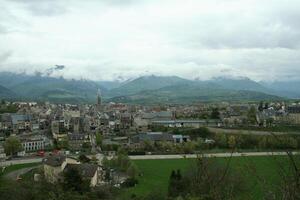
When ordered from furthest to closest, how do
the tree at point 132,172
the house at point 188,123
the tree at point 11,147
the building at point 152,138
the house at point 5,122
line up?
the house at point 188,123 < the house at point 5,122 < the building at point 152,138 < the tree at point 11,147 < the tree at point 132,172

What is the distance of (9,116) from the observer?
4166 centimetres

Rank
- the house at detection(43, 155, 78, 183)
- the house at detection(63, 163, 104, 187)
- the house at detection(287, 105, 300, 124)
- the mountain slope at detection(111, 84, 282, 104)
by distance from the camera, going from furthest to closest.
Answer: the mountain slope at detection(111, 84, 282, 104) < the house at detection(287, 105, 300, 124) < the house at detection(43, 155, 78, 183) < the house at detection(63, 163, 104, 187)

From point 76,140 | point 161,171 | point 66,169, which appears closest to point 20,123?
point 76,140

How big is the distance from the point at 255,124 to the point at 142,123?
1180cm

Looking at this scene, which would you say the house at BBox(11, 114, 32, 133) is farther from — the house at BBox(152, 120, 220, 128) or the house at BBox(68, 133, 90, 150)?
the house at BBox(152, 120, 220, 128)

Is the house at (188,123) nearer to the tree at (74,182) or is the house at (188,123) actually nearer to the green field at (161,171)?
the green field at (161,171)

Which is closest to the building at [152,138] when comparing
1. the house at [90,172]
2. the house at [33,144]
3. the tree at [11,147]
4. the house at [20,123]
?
the house at [33,144]

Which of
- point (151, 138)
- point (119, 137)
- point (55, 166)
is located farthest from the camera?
point (119, 137)

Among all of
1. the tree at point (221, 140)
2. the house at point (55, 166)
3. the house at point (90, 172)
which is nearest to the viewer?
the house at point (90, 172)

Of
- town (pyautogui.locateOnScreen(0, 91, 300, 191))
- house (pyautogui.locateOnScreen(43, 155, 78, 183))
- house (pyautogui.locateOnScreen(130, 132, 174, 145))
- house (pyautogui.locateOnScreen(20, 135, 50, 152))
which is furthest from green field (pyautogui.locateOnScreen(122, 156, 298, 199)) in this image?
house (pyautogui.locateOnScreen(20, 135, 50, 152))

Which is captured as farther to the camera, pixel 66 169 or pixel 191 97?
pixel 191 97

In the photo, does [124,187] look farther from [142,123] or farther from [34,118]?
[34,118]

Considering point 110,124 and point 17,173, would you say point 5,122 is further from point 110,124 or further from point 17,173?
point 17,173

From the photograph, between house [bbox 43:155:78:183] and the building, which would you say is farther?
the building
